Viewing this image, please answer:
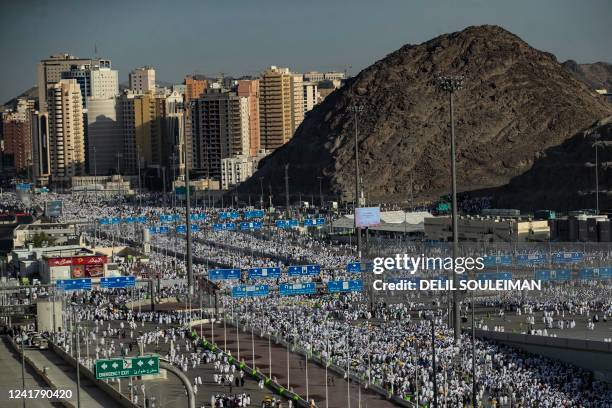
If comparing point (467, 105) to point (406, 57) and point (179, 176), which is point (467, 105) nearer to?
point (406, 57)

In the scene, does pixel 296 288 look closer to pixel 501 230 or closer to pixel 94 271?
pixel 94 271

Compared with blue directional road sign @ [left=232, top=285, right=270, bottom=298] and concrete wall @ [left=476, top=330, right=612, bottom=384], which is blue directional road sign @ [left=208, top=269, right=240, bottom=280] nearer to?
blue directional road sign @ [left=232, top=285, right=270, bottom=298]

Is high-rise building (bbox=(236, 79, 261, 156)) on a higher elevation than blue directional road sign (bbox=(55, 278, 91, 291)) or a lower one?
higher

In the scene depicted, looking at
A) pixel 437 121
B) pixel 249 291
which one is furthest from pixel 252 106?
pixel 249 291

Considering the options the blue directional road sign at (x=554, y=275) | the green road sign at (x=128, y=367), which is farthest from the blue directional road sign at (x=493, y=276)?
the green road sign at (x=128, y=367)

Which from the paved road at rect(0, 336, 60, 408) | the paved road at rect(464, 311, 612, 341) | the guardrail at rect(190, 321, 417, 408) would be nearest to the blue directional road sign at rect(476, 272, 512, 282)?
the paved road at rect(464, 311, 612, 341)
